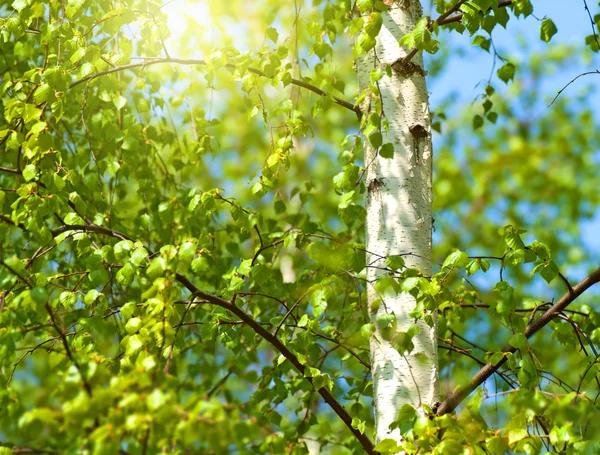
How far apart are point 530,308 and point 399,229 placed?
683mm

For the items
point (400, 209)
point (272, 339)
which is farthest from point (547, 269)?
point (272, 339)

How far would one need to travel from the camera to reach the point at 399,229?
2.14 metres

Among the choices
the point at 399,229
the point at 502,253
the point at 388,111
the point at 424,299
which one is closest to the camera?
the point at 424,299

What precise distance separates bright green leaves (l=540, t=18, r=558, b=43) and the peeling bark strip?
19.1 inches

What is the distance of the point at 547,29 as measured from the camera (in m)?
2.48

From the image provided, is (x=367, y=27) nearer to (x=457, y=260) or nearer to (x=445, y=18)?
(x=445, y=18)

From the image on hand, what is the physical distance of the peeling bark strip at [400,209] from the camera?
78.4 inches

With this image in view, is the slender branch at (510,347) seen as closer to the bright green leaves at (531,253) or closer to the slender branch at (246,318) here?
the bright green leaves at (531,253)

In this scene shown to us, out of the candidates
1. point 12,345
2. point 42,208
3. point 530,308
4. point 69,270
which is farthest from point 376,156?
point 69,270

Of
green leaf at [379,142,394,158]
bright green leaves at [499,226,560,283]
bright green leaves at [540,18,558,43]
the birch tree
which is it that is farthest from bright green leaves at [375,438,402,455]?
bright green leaves at [540,18,558,43]

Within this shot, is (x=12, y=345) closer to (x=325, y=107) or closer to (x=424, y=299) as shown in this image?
(x=424, y=299)

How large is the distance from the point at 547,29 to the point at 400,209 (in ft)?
3.19

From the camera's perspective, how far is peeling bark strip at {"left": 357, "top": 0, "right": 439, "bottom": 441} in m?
1.99

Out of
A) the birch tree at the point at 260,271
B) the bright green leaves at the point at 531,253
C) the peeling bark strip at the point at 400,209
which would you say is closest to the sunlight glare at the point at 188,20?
the birch tree at the point at 260,271
